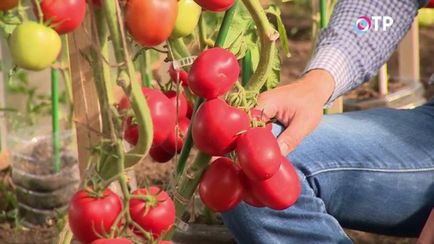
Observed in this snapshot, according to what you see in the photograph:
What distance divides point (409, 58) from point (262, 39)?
8.53ft

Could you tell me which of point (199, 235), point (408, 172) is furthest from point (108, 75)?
point (199, 235)

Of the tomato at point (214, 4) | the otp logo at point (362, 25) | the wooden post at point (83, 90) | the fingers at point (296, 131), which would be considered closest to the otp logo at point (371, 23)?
the otp logo at point (362, 25)

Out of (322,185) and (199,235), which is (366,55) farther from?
(199,235)

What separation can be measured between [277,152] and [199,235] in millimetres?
1266

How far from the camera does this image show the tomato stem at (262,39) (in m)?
1.14

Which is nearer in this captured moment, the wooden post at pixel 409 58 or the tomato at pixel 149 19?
the tomato at pixel 149 19

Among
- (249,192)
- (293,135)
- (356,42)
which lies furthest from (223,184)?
(356,42)

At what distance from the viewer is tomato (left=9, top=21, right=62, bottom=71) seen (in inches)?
34.9

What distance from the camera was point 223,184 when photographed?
1.15 meters

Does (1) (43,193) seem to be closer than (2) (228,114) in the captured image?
No

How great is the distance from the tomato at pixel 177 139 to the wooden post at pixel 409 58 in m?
2.42

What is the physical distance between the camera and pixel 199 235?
2.36 meters

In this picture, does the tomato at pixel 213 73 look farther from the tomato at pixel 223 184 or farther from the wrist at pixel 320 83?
the wrist at pixel 320 83

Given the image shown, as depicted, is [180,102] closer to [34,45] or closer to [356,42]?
[34,45]
